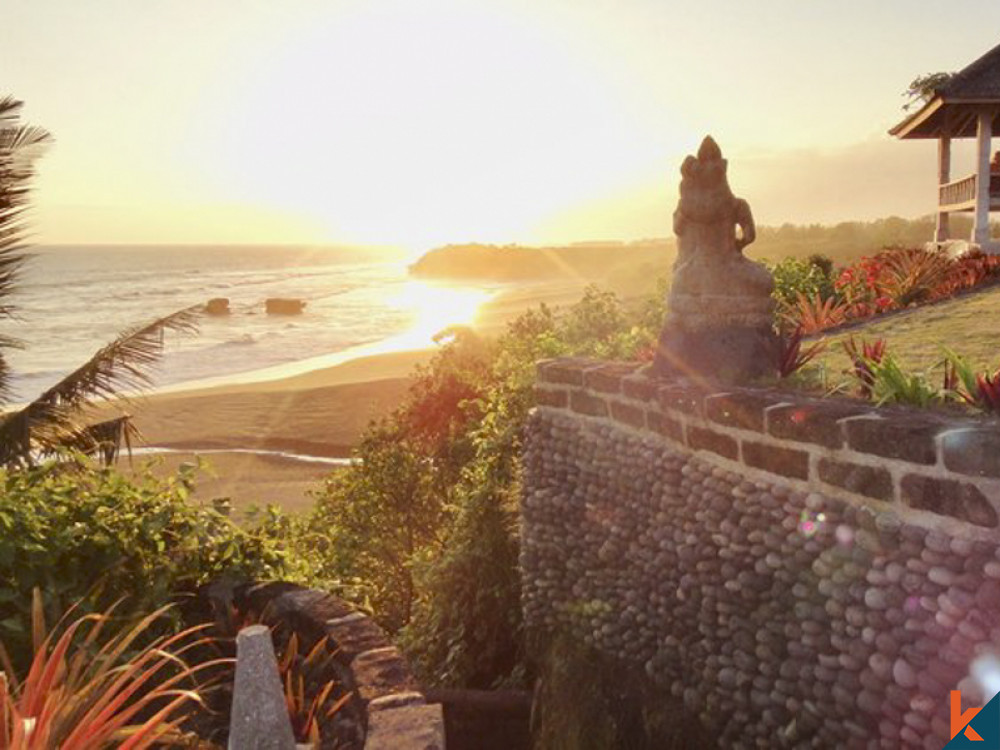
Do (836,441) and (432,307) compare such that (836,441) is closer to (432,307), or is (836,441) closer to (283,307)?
(283,307)

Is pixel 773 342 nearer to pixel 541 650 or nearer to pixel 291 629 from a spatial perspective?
pixel 541 650

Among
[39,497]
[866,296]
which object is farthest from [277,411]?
[39,497]

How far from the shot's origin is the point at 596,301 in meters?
14.3

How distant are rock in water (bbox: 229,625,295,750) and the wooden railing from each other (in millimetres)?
19246

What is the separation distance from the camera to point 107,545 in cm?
550

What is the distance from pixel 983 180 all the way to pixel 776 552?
16004 millimetres

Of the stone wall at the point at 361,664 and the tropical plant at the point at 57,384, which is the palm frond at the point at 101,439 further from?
the stone wall at the point at 361,664

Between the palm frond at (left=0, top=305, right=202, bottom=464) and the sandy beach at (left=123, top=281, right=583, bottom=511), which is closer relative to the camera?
the palm frond at (left=0, top=305, right=202, bottom=464)

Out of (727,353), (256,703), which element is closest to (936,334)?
(727,353)

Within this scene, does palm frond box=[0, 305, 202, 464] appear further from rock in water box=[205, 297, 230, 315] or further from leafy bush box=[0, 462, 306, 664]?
rock in water box=[205, 297, 230, 315]

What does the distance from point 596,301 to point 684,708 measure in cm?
853

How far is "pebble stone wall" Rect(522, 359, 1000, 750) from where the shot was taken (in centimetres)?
443

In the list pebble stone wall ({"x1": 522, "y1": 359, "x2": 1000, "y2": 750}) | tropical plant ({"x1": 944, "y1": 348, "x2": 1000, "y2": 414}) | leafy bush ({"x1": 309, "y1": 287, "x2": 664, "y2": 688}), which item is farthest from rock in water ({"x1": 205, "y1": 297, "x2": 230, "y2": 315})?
tropical plant ({"x1": 944, "y1": 348, "x2": 1000, "y2": 414})

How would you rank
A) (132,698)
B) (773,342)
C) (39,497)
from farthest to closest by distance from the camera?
(773,342)
(39,497)
(132,698)
